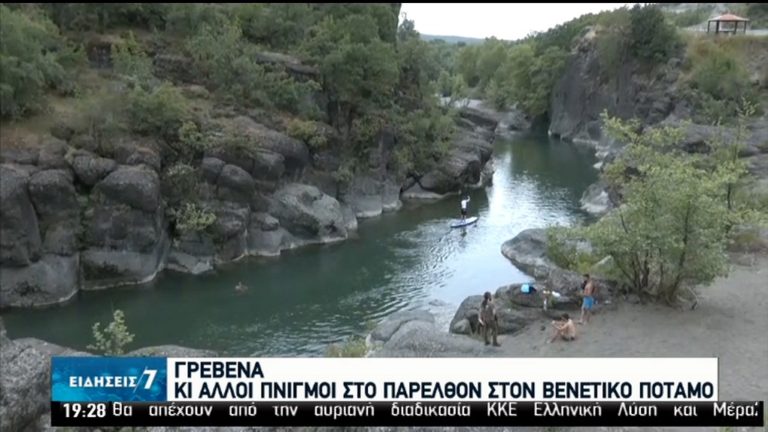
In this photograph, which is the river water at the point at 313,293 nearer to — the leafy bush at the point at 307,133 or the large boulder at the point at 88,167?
the large boulder at the point at 88,167

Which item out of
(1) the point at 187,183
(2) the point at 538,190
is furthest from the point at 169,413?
(2) the point at 538,190

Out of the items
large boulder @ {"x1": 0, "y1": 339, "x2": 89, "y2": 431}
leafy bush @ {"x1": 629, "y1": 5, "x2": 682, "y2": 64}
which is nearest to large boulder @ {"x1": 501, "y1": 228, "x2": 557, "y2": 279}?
large boulder @ {"x1": 0, "y1": 339, "x2": 89, "y2": 431}

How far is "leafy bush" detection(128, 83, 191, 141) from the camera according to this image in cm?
3566

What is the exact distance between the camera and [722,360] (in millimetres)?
17062

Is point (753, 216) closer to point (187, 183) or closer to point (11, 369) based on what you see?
point (11, 369)

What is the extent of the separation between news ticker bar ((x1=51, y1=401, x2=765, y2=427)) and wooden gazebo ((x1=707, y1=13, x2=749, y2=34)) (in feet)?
234

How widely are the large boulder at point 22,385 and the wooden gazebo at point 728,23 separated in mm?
75427

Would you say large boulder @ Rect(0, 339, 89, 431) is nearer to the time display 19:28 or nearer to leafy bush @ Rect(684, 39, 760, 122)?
the time display 19:28

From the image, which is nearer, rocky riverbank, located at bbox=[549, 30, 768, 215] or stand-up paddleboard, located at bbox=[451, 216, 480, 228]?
stand-up paddleboard, located at bbox=[451, 216, 480, 228]

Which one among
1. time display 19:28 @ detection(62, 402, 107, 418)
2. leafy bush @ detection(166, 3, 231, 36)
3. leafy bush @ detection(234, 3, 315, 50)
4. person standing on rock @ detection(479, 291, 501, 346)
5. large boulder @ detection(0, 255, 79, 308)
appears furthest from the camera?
leafy bush @ detection(234, 3, 315, 50)

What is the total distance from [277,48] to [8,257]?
26.6 metres

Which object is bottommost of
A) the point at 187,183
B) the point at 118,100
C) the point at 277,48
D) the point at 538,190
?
the point at 538,190

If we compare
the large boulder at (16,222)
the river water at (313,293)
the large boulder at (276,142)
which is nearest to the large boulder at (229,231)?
the river water at (313,293)

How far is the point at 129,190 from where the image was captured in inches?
1241
